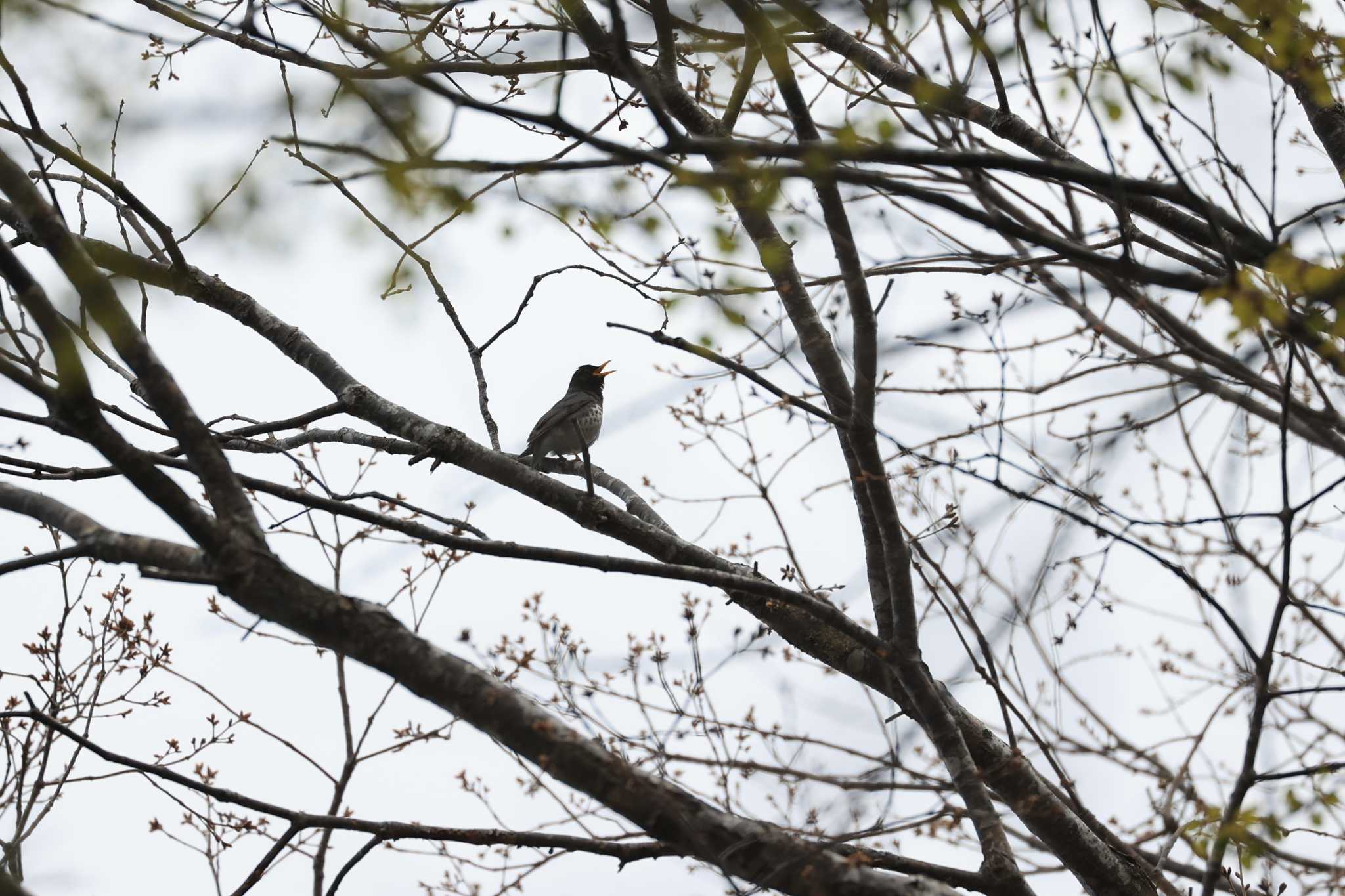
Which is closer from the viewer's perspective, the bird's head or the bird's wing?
the bird's wing

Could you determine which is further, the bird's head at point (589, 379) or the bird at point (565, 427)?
the bird's head at point (589, 379)

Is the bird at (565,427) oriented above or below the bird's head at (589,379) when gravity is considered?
below

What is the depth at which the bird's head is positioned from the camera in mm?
9984

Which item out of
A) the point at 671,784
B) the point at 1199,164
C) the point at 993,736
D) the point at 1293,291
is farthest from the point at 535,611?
the point at 1293,291

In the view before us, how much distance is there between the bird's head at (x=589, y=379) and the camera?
9.98 metres

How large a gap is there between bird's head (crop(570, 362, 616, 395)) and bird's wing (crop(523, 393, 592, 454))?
1017 millimetres

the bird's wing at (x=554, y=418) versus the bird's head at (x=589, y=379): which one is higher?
the bird's head at (x=589, y=379)

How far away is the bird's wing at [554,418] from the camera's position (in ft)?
27.5

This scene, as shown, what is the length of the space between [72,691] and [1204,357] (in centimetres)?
509

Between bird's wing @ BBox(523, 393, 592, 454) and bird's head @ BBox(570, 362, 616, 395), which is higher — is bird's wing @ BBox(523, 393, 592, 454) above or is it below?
below

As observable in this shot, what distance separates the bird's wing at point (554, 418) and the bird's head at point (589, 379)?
1017 mm

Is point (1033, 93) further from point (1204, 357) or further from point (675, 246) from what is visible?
point (675, 246)

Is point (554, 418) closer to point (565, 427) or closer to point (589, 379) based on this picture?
point (565, 427)

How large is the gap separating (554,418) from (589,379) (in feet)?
5.51
